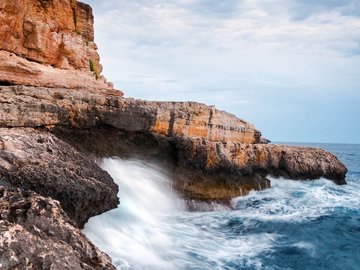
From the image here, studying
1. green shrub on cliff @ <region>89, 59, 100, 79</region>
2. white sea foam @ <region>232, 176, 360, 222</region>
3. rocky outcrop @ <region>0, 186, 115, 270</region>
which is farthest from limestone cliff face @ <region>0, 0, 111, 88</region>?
rocky outcrop @ <region>0, 186, 115, 270</region>

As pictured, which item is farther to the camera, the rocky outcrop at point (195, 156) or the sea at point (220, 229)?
the rocky outcrop at point (195, 156)

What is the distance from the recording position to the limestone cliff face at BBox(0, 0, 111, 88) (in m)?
12.9

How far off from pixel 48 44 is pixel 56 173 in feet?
27.4

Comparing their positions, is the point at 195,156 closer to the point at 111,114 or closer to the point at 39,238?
the point at 111,114

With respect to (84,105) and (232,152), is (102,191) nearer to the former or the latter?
(84,105)

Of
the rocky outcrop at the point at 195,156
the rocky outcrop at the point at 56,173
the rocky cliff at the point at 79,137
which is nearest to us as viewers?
the rocky cliff at the point at 79,137

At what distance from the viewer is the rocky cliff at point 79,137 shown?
7348mm

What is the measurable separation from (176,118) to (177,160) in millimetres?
1623

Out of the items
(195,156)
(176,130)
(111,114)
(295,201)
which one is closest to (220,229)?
(195,156)

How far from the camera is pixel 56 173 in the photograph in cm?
805

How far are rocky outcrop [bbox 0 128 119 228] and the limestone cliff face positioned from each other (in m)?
3.97

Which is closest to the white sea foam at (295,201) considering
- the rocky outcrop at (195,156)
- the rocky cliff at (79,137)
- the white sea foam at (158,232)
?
the rocky cliff at (79,137)

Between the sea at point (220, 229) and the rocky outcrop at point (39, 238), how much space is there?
3001mm

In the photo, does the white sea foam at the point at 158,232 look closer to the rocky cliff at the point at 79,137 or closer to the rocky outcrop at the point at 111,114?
the rocky cliff at the point at 79,137
